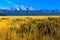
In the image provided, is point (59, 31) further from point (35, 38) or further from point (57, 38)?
point (35, 38)

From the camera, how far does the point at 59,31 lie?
12656mm

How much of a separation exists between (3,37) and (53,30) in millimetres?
Answer: 3134

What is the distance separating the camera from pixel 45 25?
13734mm

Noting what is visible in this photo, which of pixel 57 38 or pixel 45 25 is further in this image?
pixel 45 25

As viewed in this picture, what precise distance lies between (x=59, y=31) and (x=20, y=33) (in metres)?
2.41

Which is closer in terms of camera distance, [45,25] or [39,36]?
[39,36]

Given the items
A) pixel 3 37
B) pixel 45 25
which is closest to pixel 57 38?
pixel 45 25

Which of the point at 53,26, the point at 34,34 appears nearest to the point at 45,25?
the point at 53,26

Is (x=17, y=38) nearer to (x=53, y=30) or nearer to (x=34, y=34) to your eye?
(x=34, y=34)

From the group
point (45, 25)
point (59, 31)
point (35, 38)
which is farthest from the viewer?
point (45, 25)

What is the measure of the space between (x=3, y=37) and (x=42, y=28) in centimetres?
268

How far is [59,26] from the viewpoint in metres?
13.9

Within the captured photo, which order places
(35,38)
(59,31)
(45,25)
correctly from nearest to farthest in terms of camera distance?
(35,38)
(59,31)
(45,25)

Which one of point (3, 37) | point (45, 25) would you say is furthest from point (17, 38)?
point (45, 25)
